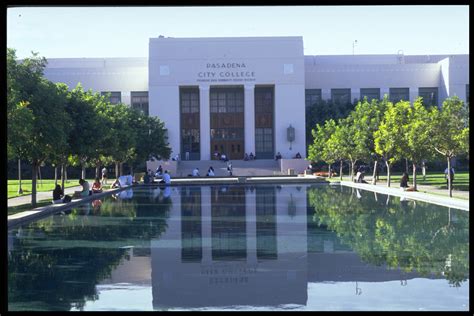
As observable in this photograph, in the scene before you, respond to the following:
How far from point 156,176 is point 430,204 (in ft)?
113

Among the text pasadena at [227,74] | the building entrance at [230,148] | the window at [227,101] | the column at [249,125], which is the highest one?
the text pasadena at [227,74]

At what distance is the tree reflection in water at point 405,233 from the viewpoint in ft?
43.7

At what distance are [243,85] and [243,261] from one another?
62.6 metres

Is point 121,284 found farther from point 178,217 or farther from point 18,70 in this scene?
point 18,70

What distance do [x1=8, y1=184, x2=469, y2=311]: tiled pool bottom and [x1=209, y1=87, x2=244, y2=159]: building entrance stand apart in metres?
53.7

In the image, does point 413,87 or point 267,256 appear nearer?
point 267,256

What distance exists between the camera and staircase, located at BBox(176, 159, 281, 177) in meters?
66.6

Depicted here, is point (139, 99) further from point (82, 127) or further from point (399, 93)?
point (82, 127)

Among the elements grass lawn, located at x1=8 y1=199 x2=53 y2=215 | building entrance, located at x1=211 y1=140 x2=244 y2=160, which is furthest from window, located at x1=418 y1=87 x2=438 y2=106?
grass lawn, located at x1=8 y1=199 x2=53 y2=215

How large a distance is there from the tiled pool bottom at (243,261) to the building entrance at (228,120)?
176ft

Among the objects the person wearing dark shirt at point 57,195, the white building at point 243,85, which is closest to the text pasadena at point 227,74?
the white building at point 243,85

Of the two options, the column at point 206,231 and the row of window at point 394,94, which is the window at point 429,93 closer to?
the row of window at point 394,94
